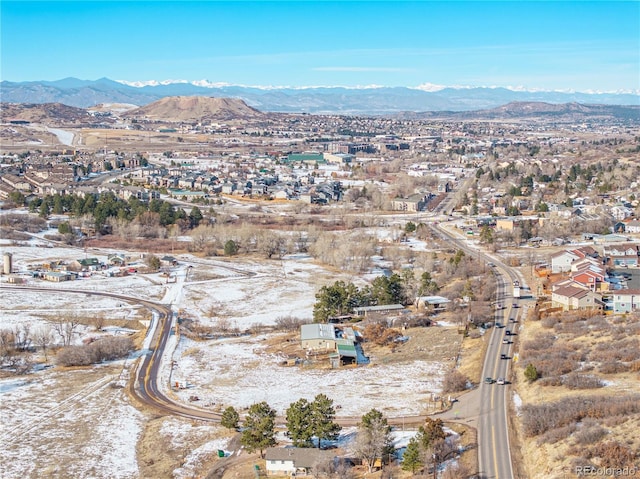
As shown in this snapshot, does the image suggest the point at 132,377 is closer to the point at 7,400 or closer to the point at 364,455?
the point at 7,400

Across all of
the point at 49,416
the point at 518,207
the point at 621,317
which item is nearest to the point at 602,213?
the point at 518,207

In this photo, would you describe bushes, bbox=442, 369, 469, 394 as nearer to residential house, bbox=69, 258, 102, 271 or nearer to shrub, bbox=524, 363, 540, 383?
shrub, bbox=524, 363, 540, 383

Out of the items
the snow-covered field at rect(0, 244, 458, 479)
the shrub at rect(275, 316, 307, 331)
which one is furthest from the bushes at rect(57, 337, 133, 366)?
the shrub at rect(275, 316, 307, 331)

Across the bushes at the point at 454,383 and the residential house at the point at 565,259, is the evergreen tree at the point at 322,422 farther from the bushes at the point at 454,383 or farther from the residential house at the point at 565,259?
the residential house at the point at 565,259

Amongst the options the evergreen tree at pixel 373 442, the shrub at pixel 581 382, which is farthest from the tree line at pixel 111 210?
the evergreen tree at pixel 373 442

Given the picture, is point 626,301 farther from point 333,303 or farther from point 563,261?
point 333,303
